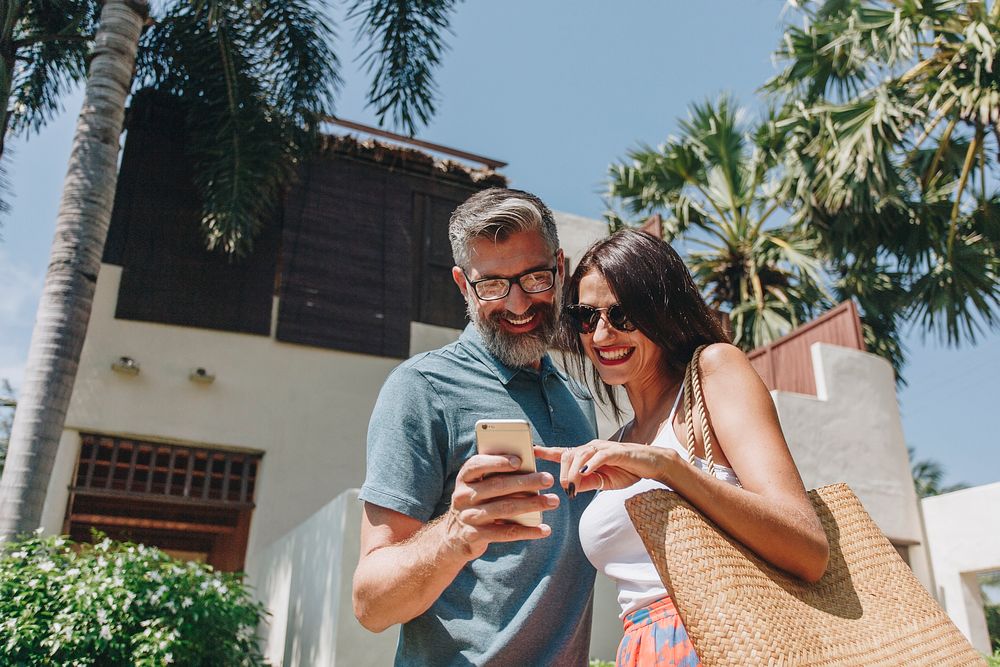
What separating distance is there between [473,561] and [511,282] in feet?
2.25

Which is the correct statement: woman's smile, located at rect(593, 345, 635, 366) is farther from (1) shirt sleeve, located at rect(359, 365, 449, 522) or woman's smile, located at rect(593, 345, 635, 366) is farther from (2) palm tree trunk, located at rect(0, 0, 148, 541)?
(2) palm tree trunk, located at rect(0, 0, 148, 541)

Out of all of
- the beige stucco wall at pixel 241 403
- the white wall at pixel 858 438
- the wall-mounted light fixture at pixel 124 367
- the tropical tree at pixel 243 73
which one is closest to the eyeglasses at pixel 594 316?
the tropical tree at pixel 243 73

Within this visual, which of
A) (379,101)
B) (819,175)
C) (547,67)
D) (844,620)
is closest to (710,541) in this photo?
(844,620)

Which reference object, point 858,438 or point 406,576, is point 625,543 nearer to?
point 406,576

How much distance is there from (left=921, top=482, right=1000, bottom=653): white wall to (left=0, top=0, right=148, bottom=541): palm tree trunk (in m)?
10.2

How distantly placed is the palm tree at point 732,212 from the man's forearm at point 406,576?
1167cm

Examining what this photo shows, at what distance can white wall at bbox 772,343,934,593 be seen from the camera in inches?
397

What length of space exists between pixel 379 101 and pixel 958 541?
899cm

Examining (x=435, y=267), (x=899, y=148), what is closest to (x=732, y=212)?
(x=899, y=148)

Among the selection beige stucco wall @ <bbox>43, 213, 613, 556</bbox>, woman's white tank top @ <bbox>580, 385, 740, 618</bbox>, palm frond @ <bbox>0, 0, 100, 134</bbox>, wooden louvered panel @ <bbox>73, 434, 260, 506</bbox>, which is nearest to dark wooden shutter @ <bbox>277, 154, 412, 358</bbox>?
beige stucco wall @ <bbox>43, 213, 613, 556</bbox>

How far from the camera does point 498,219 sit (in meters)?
2.00

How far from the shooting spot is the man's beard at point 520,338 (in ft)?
6.54

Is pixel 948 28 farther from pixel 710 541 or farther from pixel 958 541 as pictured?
A: pixel 710 541

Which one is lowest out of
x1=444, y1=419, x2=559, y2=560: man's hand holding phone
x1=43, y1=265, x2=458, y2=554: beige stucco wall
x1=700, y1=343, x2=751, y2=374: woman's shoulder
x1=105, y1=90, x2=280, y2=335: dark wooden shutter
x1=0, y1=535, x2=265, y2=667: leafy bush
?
x1=0, y1=535, x2=265, y2=667: leafy bush
